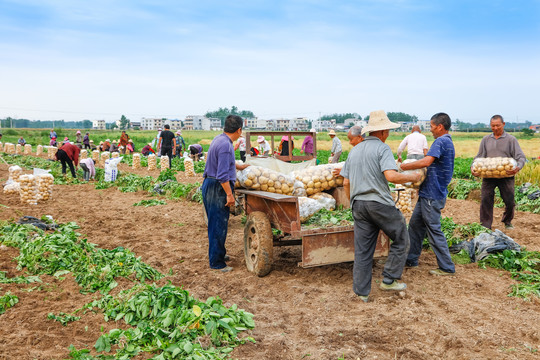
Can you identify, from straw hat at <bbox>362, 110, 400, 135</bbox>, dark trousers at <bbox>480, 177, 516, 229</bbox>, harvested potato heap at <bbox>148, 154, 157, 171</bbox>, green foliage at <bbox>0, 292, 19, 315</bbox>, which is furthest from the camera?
harvested potato heap at <bbox>148, 154, 157, 171</bbox>

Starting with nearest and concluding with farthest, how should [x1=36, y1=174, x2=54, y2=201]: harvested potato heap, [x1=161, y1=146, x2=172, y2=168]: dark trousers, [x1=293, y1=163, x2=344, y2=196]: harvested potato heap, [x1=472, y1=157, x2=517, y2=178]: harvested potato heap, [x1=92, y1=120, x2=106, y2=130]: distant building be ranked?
1. [x1=293, y1=163, x2=344, y2=196]: harvested potato heap
2. [x1=472, y1=157, x2=517, y2=178]: harvested potato heap
3. [x1=36, y1=174, x2=54, y2=201]: harvested potato heap
4. [x1=161, y1=146, x2=172, y2=168]: dark trousers
5. [x1=92, y1=120, x2=106, y2=130]: distant building

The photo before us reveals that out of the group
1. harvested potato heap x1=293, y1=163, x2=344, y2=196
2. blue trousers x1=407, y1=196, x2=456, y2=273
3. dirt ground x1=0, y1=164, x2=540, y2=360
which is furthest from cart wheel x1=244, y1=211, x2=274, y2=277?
blue trousers x1=407, y1=196, x2=456, y2=273

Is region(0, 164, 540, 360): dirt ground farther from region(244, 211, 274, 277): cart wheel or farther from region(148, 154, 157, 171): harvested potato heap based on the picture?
region(148, 154, 157, 171): harvested potato heap

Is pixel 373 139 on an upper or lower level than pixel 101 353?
upper

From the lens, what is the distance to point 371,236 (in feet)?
14.4

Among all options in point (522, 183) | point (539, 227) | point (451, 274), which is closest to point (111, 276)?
point (451, 274)

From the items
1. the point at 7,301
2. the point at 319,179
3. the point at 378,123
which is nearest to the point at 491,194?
the point at 319,179

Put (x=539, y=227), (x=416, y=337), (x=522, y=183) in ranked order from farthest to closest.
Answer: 1. (x=522, y=183)
2. (x=539, y=227)
3. (x=416, y=337)

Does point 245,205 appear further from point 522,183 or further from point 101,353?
point 522,183

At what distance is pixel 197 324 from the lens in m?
3.50

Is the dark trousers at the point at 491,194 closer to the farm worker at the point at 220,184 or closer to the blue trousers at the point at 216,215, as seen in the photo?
the farm worker at the point at 220,184

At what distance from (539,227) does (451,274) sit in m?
4.04

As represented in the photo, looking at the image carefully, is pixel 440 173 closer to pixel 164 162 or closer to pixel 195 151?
pixel 164 162

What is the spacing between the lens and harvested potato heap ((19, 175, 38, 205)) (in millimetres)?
10047
